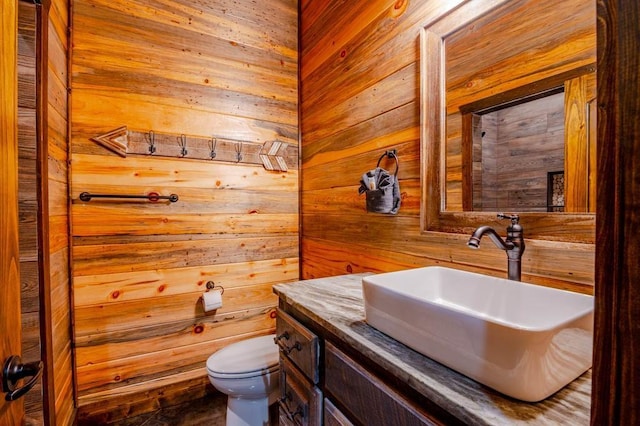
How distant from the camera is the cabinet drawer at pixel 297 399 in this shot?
0.93 metres

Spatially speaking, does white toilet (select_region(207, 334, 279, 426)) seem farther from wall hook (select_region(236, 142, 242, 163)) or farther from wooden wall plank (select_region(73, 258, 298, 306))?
wall hook (select_region(236, 142, 242, 163))

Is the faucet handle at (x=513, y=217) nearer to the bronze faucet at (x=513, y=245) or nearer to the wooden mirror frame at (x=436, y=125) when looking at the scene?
the bronze faucet at (x=513, y=245)

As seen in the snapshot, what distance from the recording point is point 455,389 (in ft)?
1.81

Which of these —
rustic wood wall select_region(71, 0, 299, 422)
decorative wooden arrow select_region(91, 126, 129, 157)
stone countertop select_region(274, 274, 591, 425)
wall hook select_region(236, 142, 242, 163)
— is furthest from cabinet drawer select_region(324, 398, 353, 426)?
decorative wooden arrow select_region(91, 126, 129, 157)

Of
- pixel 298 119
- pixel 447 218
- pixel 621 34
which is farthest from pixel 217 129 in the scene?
pixel 621 34

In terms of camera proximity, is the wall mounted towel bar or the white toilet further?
the wall mounted towel bar

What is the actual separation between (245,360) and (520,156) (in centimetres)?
153

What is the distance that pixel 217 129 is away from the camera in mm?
2010

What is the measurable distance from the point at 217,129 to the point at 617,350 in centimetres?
209

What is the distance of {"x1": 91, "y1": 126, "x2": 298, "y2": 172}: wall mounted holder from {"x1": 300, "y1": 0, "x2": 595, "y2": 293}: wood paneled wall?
0.64 ft

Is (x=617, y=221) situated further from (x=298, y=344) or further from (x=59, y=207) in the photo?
(x=59, y=207)

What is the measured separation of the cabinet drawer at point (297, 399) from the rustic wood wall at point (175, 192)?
3.21 feet

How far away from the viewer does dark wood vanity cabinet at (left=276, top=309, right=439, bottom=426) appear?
0.66m

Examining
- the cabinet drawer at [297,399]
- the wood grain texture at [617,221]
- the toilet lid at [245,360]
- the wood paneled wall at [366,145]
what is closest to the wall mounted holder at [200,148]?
the wood paneled wall at [366,145]
